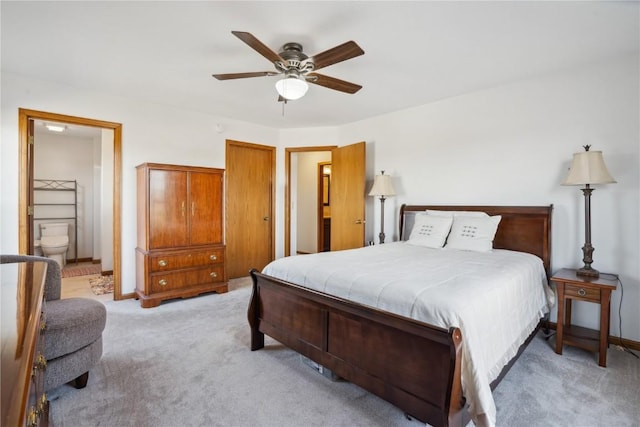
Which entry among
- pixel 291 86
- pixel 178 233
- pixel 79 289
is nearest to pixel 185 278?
pixel 178 233

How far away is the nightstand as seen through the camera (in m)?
2.25

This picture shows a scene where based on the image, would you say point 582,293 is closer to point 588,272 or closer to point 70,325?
point 588,272

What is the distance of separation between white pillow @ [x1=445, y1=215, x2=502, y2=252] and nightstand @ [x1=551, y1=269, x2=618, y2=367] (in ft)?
1.99

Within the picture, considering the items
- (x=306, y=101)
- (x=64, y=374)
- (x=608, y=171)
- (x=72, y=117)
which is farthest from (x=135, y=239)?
(x=608, y=171)

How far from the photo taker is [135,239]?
152 inches

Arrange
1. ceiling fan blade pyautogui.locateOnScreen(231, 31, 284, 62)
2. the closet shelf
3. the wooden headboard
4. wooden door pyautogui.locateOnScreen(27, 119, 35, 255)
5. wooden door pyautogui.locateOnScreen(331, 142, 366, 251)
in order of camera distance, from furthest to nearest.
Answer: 1. the closet shelf
2. wooden door pyautogui.locateOnScreen(331, 142, 366, 251)
3. wooden door pyautogui.locateOnScreen(27, 119, 35, 255)
4. the wooden headboard
5. ceiling fan blade pyautogui.locateOnScreen(231, 31, 284, 62)

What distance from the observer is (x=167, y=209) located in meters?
3.60

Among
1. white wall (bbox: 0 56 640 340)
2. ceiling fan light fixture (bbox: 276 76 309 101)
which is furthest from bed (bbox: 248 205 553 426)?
ceiling fan light fixture (bbox: 276 76 309 101)

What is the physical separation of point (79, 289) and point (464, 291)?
481 cm

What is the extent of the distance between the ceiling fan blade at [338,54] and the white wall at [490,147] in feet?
6.85

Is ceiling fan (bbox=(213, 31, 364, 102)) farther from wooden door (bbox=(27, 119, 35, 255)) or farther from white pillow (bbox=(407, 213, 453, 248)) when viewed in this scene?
wooden door (bbox=(27, 119, 35, 255))

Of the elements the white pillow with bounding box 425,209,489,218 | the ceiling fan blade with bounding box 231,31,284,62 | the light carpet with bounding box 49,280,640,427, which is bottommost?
the light carpet with bounding box 49,280,640,427

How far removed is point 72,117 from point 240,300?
274cm

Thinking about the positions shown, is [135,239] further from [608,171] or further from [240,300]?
[608,171]
